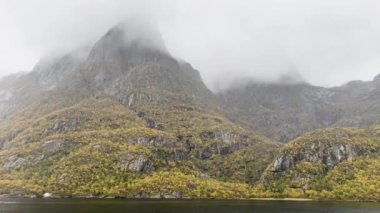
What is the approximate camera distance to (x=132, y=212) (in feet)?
622

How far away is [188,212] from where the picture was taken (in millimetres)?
199375

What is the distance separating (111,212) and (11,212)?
37.4 metres

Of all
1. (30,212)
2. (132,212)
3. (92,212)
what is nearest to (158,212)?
(132,212)

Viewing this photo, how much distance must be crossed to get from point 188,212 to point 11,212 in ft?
229

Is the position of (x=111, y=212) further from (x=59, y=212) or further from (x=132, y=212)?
(x=59, y=212)

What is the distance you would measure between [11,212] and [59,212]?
1781 centimetres

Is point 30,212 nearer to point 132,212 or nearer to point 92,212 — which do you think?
point 92,212

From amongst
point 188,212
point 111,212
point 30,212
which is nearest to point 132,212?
point 111,212

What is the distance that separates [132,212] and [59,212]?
92.0 ft

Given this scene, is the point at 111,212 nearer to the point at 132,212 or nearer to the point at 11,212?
the point at 132,212

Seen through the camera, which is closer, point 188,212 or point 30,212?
point 30,212

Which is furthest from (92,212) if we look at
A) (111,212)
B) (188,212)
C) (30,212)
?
(188,212)

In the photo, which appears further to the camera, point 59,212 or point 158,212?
point 158,212

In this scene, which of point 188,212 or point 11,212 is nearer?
point 11,212
